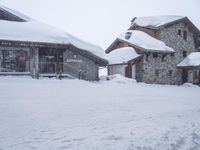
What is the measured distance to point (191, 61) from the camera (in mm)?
31750

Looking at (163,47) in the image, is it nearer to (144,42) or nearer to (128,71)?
(144,42)

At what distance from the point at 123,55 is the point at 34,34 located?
40.9 feet

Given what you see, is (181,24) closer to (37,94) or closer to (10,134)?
(37,94)

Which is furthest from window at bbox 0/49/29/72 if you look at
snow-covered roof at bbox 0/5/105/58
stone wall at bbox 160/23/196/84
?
stone wall at bbox 160/23/196/84

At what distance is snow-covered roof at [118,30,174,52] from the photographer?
29.6 m

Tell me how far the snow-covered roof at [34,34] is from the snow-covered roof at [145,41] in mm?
8357

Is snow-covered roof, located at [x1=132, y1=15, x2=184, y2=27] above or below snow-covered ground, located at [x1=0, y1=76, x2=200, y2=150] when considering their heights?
above

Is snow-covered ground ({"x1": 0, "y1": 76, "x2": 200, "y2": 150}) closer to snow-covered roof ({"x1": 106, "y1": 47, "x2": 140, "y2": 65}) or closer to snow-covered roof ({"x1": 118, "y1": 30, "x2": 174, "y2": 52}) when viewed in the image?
snow-covered roof ({"x1": 106, "y1": 47, "x2": 140, "y2": 65})

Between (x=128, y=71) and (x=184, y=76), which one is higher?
(x=128, y=71)

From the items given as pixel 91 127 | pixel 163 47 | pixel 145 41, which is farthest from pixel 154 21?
pixel 91 127

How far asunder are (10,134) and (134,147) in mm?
2735

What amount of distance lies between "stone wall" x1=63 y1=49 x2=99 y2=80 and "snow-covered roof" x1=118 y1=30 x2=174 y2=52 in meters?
8.61

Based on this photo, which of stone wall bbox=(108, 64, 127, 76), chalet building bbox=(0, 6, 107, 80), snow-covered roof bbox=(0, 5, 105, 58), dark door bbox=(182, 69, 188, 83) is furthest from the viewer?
dark door bbox=(182, 69, 188, 83)

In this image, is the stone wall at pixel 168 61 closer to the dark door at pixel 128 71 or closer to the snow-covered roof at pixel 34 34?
the dark door at pixel 128 71
